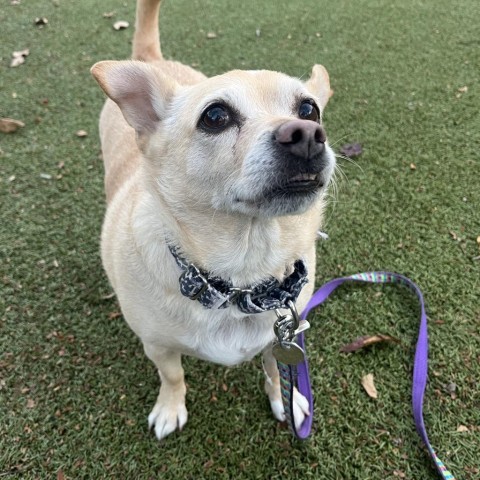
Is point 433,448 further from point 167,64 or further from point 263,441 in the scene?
point 167,64

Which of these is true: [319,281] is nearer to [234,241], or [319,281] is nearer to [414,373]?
[414,373]

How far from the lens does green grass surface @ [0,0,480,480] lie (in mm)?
2064

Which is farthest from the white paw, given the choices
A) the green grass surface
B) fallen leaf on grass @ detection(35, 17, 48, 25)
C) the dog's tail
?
fallen leaf on grass @ detection(35, 17, 48, 25)

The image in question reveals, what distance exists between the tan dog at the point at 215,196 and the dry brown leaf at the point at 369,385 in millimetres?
707

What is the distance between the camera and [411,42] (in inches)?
183

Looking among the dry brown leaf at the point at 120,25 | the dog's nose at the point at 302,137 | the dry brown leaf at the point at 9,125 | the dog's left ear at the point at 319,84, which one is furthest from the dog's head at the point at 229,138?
the dry brown leaf at the point at 120,25

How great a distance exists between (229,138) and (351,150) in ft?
7.40

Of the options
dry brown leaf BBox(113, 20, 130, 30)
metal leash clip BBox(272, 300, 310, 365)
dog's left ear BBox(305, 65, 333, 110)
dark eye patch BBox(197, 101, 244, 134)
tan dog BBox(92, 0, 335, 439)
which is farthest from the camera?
dry brown leaf BBox(113, 20, 130, 30)

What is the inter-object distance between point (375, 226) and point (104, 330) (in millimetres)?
1967

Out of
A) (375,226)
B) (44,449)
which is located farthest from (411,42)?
(44,449)

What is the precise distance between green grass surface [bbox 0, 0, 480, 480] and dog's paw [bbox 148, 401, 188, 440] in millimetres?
58

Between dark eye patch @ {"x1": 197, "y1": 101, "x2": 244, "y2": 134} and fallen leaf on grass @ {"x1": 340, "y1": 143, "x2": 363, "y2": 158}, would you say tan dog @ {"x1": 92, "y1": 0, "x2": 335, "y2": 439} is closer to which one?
dark eye patch @ {"x1": 197, "y1": 101, "x2": 244, "y2": 134}

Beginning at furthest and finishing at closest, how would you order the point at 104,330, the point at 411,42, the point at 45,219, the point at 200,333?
the point at 411,42 < the point at 45,219 < the point at 104,330 < the point at 200,333

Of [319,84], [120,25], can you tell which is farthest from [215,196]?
[120,25]
